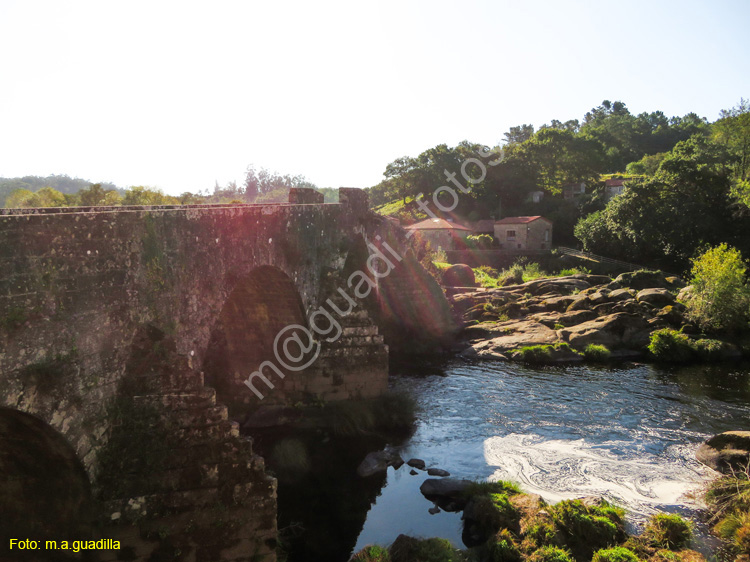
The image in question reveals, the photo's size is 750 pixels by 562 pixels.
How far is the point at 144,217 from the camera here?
32.8 ft

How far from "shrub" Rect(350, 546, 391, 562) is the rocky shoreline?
17274 mm

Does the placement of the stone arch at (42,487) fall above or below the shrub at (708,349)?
above

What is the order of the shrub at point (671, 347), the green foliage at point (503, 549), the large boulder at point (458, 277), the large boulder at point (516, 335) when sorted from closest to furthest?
the green foliage at point (503, 549)
the shrub at point (671, 347)
the large boulder at point (516, 335)
the large boulder at point (458, 277)

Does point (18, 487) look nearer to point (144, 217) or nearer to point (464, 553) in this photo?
point (144, 217)

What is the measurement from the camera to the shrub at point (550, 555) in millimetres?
10782

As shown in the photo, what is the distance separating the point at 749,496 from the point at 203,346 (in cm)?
1178

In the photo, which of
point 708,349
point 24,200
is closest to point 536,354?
point 708,349

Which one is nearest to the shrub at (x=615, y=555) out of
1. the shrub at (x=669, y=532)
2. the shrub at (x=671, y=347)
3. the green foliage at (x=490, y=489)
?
the shrub at (x=669, y=532)

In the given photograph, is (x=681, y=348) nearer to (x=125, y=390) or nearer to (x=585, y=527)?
(x=585, y=527)

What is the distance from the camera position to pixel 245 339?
712 inches

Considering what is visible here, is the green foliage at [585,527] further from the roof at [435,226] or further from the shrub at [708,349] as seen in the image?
the roof at [435,226]

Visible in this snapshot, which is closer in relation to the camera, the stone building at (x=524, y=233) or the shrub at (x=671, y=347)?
the shrub at (x=671, y=347)

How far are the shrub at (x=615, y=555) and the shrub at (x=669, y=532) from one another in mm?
1016

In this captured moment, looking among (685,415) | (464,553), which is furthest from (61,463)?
(685,415)
